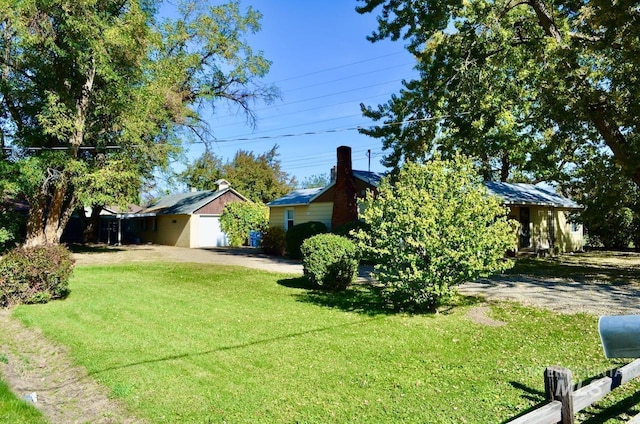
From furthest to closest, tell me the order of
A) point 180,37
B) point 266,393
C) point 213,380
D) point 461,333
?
1. point 180,37
2. point 461,333
3. point 213,380
4. point 266,393

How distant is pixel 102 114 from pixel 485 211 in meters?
18.7

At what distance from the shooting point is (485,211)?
26.8ft

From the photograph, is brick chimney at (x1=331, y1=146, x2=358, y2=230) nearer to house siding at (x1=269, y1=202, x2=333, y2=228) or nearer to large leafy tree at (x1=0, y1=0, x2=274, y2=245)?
house siding at (x1=269, y1=202, x2=333, y2=228)

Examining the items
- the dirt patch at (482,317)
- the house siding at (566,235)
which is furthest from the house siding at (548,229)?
the dirt patch at (482,317)

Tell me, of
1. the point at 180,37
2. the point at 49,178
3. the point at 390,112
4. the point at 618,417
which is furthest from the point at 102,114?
the point at 618,417

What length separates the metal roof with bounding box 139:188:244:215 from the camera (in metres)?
30.9

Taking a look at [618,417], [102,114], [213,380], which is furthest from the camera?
[102,114]

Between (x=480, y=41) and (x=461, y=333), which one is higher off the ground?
(x=480, y=41)

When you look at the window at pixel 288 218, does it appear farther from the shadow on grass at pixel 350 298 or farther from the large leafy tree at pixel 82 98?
the shadow on grass at pixel 350 298

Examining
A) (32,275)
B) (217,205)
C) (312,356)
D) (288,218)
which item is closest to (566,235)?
(288,218)

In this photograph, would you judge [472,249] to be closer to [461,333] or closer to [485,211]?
[485,211]

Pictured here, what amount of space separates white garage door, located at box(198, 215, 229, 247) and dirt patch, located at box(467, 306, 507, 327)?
2487 cm

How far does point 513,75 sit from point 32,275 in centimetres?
1750

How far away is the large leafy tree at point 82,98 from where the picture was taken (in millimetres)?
17016
